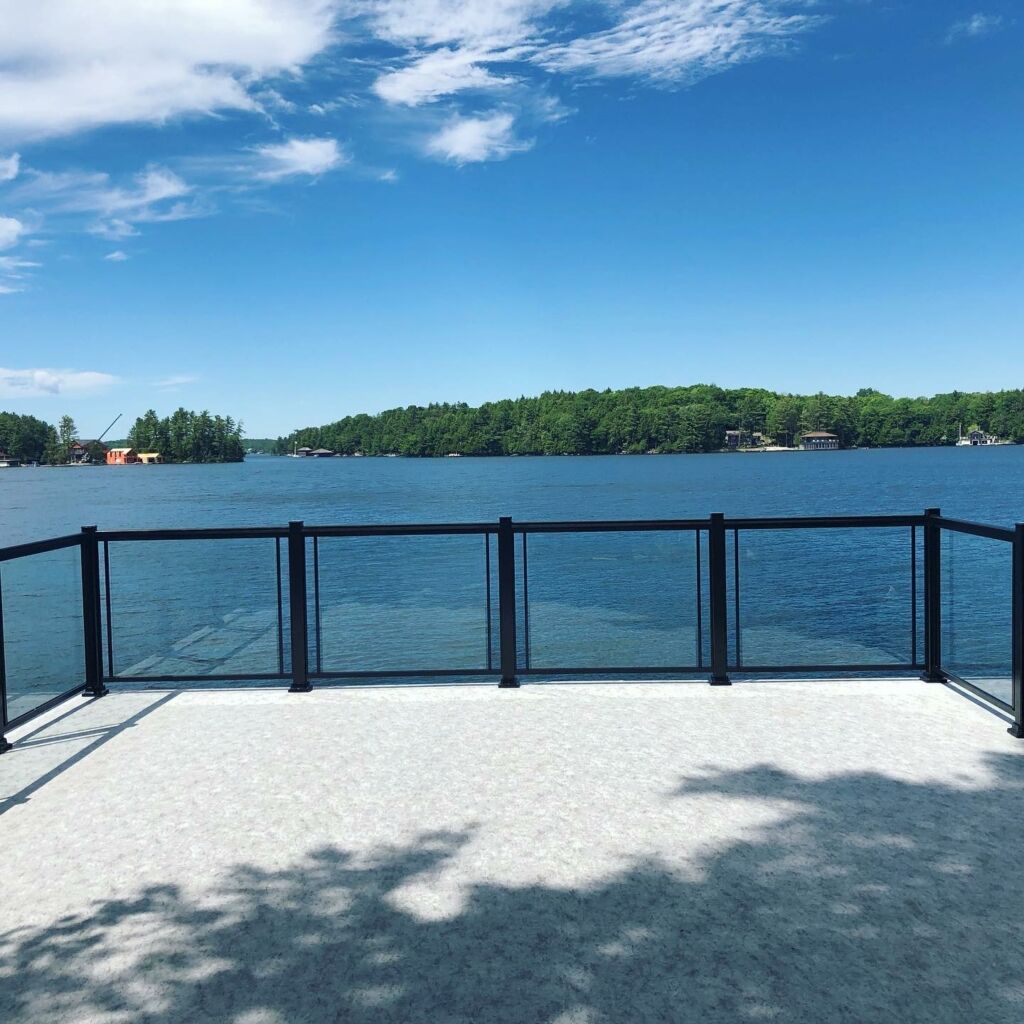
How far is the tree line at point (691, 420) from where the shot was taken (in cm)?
13225

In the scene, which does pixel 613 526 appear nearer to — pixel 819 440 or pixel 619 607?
pixel 619 607

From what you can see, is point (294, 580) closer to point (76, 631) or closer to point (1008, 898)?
point (76, 631)

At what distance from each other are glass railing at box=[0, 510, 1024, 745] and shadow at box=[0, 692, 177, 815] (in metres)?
0.17

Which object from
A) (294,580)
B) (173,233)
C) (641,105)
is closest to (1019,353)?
(641,105)

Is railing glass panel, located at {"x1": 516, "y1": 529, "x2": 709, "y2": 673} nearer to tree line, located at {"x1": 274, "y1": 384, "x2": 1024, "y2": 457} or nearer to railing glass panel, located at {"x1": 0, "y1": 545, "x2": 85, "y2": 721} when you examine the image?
railing glass panel, located at {"x1": 0, "y1": 545, "x2": 85, "y2": 721}

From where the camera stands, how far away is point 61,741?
15.1 ft

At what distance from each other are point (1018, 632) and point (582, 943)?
297 cm

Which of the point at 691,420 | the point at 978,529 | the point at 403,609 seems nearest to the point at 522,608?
the point at 403,609

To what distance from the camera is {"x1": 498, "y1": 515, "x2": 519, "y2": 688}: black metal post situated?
5.56 meters

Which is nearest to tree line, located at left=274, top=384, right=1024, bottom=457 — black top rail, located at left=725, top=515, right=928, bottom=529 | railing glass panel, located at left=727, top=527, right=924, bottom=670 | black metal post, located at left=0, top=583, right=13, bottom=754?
railing glass panel, located at left=727, top=527, right=924, bottom=670

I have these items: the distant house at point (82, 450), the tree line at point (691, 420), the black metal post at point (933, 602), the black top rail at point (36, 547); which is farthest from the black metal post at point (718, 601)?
the distant house at point (82, 450)

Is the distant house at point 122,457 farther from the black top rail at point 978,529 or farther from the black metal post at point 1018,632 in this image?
the black metal post at point 1018,632

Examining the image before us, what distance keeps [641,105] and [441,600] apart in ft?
157

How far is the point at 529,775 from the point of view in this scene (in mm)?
3924
